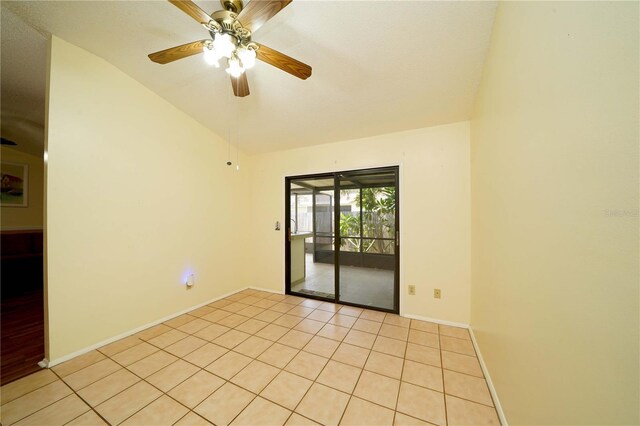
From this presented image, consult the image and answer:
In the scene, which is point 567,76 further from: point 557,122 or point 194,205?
point 194,205

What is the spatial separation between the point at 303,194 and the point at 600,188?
11.8 ft

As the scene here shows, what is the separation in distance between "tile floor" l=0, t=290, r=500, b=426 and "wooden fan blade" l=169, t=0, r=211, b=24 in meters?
2.49

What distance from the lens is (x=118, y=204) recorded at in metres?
2.24

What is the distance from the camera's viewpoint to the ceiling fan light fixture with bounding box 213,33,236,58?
131 cm

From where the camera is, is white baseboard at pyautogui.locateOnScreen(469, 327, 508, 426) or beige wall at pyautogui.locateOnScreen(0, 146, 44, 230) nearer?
white baseboard at pyautogui.locateOnScreen(469, 327, 508, 426)

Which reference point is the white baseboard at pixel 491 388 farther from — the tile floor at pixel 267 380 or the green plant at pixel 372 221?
the green plant at pixel 372 221

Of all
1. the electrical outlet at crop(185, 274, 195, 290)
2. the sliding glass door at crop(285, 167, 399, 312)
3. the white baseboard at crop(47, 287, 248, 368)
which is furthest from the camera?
the sliding glass door at crop(285, 167, 399, 312)

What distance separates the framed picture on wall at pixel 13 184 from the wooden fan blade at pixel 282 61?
5550 mm

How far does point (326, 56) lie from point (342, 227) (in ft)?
8.00

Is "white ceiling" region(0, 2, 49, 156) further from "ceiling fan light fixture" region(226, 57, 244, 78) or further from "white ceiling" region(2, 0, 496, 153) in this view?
"ceiling fan light fixture" region(226, 57, 244, 78)

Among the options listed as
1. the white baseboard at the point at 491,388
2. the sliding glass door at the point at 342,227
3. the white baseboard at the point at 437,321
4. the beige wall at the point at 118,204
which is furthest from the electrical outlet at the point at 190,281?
the white baseboard at the point at 491,388

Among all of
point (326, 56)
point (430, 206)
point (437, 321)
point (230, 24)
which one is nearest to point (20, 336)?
point (230, 24)

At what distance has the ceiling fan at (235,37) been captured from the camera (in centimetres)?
119

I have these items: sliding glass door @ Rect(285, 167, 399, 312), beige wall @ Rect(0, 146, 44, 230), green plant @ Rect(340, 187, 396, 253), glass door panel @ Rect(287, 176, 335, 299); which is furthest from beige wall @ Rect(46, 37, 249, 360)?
beige wall @ Rect(0, 146, 44, 230)
